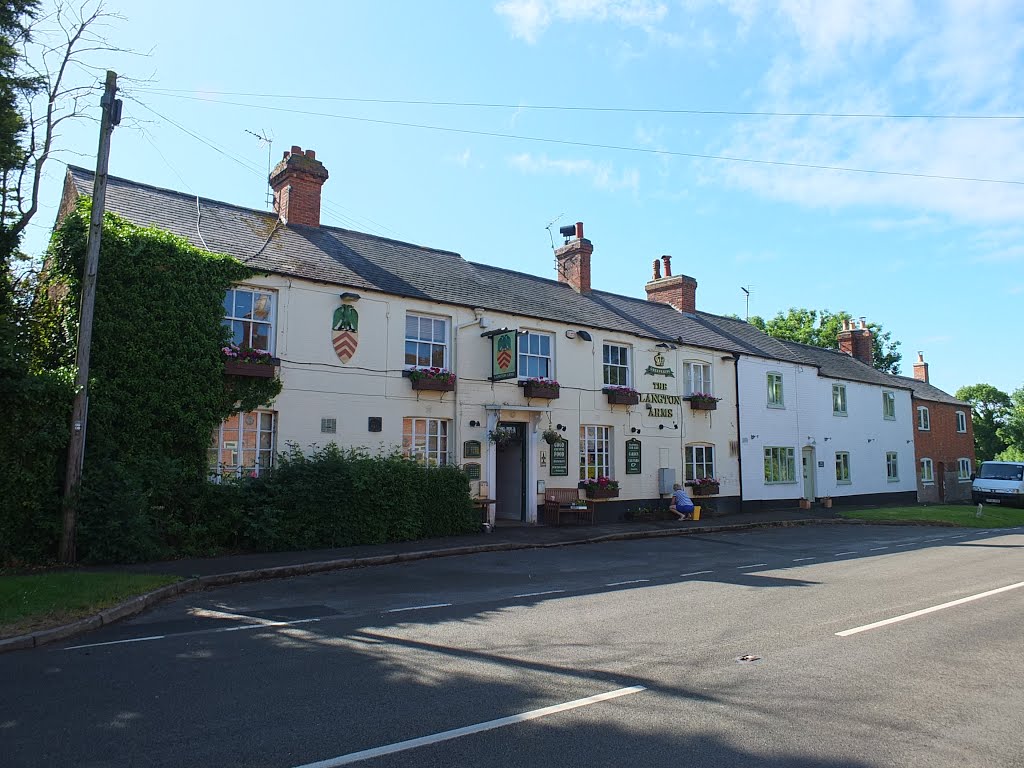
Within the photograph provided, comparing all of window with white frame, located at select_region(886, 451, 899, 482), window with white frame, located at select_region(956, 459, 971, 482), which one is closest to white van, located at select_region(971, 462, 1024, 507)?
window with white frame, located at select_region(886, 451, 899, 482)

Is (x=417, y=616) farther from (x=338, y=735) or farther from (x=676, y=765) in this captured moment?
(x=676, y=765)

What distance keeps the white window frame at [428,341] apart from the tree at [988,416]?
64.4m

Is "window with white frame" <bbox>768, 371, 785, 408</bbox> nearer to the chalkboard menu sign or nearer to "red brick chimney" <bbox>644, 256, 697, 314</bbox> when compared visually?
"red brick chimney" <bbox>644, 256, 697, 314</bbox>

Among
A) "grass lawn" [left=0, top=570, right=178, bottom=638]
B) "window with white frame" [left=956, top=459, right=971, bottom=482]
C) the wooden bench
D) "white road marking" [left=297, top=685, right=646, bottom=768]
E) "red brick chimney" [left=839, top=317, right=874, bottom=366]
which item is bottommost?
"white road marking" [left=297, top=685, right=646, bottom=768]

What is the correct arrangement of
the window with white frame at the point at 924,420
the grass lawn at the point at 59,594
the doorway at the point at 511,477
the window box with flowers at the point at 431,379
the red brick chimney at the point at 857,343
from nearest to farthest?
1. the grass lawn at the point at 59,594
2. the window box with flowers at the point at 431,379
3. the doorway at the point at 511,477
4. the window with white frame at the point at 924,420
5. the red brick chimney at the point at 857,343

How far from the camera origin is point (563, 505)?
19.4 m

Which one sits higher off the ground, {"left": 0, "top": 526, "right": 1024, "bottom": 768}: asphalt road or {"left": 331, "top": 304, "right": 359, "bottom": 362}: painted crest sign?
{"left": 331, "top": 304, "right": 359, "bottom": 362}: painted crest sign

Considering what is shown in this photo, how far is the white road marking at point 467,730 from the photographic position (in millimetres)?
4172

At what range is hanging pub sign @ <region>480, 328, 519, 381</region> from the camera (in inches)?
710

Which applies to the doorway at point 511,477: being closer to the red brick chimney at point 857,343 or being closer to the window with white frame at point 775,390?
the window with white frame at point 775,390

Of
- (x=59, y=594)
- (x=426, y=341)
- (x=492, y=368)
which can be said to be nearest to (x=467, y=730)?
(x=59, y=594)

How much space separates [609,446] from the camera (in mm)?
21625

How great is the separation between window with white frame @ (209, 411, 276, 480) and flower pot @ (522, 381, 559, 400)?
6979mm

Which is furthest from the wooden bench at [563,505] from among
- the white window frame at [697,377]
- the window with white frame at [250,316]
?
the window with white frame at [250,316]
